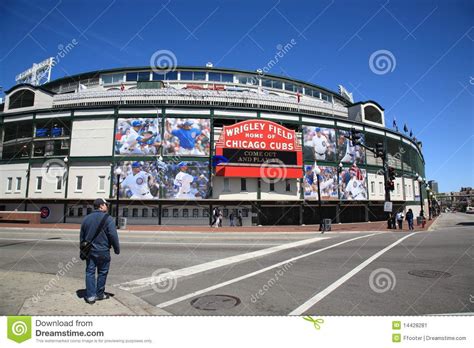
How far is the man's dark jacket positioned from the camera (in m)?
5.05

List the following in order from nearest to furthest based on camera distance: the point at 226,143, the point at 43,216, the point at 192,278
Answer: the point at 192,278, the point at 226,143, the point at 43,216

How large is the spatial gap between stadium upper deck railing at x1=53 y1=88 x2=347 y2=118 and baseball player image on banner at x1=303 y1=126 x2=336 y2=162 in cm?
340

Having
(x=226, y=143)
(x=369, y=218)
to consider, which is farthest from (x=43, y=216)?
(x=369, y=218)

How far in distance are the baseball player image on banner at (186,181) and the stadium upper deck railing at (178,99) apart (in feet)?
23.1

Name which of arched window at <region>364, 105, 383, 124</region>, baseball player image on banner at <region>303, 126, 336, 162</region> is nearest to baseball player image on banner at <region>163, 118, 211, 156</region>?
baseball player image on banner at <region>303, 126, 336, 162</region>

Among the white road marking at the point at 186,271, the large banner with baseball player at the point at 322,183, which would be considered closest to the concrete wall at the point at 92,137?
the large banner with baseball player at the point at 322,183

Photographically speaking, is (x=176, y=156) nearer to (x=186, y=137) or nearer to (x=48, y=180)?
(x=186, y=137)

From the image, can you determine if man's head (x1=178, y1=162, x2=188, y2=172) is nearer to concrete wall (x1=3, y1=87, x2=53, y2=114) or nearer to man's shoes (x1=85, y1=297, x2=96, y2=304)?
concrete wall (x1=3, y1=87, x2=53, y2=114)

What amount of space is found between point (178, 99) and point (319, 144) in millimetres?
17169

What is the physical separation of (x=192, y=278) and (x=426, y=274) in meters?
5.88

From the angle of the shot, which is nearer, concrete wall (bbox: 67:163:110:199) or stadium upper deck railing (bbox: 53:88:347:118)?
concrete wall (bbox: 67:163:110:199)

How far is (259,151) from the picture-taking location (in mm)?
29969

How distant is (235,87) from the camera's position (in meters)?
40.7
